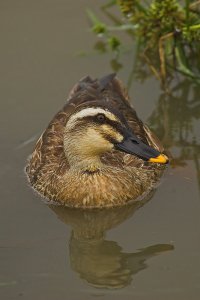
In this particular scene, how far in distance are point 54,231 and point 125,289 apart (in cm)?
129

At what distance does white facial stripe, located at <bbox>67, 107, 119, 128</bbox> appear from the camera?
8.23m

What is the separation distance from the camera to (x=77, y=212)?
8.80 metres

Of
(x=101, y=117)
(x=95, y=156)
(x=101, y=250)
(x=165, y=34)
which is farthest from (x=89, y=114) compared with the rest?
(x=165, y=34)

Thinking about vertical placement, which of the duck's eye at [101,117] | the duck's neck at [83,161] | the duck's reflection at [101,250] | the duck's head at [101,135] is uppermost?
the duck's eye at [101,117]

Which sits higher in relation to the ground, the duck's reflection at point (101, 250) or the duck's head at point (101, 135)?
the duck's head at point (101, 135)

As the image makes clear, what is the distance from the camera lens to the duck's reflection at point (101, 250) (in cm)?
759

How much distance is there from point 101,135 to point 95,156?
389 millimetres

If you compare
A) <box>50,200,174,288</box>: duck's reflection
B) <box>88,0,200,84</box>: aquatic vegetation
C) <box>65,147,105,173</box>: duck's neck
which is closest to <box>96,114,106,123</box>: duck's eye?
<box>65,147,105,173</box>: duck's neck

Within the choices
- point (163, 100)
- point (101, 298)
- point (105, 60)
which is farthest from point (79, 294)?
point (105, 60)

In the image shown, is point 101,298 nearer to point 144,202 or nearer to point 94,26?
point 144,202

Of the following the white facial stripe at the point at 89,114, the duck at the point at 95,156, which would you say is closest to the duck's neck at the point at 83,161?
the duck at the point at 95,156

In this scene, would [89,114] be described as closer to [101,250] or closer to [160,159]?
[160,159]

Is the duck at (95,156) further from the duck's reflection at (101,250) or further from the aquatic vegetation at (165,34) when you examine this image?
the aquatic vegetation at (165,34)

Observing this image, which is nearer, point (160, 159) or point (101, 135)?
point (160, 159)
